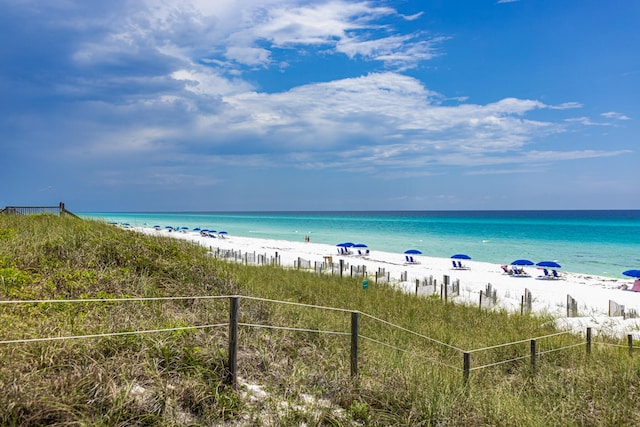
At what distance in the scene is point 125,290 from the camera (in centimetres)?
785

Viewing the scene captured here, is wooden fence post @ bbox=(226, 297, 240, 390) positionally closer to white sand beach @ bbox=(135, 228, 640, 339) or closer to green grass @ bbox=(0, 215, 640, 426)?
green grass @ bbox=(0, 215, 640, 426)

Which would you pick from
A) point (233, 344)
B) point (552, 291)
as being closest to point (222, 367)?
point (233, 344)

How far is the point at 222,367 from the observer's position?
16.7ft

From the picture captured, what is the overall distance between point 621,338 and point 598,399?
6.36 metres

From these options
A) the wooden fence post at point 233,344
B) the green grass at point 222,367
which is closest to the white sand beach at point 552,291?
the green grass at point 222,367

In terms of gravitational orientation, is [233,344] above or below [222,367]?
above

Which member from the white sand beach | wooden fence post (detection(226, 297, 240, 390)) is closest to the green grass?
wooden fence post (detection(226, 297, 240, 390))

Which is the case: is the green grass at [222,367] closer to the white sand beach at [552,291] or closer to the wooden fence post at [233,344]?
the wooden fence post at [233,344]

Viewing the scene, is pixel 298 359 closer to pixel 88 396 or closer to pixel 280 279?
pixel 88 396

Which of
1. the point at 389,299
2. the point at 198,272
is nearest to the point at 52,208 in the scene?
the point at 198,272

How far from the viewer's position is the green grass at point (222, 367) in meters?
4.33

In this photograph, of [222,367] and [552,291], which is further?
[552,291]

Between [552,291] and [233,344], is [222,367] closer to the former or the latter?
[233,344]

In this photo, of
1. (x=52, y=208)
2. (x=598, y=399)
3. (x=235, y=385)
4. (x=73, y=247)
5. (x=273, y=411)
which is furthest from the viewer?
(x=52, y=208)
